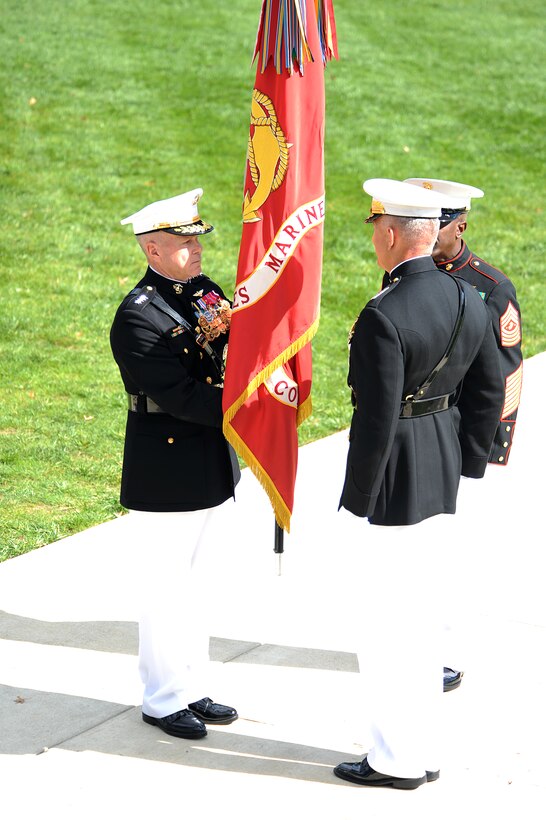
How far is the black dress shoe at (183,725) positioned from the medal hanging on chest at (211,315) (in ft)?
4.92

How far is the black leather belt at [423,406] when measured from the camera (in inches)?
159

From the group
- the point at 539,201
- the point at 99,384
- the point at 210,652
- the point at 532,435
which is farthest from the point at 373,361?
the point at 539,201

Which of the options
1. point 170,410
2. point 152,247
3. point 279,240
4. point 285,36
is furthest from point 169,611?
point 285,36

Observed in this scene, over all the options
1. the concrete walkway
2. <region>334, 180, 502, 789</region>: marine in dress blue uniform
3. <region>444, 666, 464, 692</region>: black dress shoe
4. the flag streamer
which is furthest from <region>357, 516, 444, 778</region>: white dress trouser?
the flag streamer

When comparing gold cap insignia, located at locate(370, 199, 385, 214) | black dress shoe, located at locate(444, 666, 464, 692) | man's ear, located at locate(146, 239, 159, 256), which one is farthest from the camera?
black dress shoe, located at locate(444, 666, 464, 692)

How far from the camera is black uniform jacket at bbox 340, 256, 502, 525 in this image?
12.6 feet

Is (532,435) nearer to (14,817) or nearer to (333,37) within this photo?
(333,37)

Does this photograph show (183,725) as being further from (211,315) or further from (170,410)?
(211,315)

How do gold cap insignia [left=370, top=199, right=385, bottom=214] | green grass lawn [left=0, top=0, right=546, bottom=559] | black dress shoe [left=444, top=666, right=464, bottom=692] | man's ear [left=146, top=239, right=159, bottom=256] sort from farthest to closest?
green grass lawn [left=0, top=0, right=546, bottom=559]
black dress shoe [left=444, top=666, right=464, bottom=692]
man's ear [left=146, top=239, right=159, bottom=256]
gold cap insignia [left=370, top=199, right=385, bottom=214]

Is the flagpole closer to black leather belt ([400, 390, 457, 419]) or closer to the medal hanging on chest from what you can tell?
the medal hanging on chest

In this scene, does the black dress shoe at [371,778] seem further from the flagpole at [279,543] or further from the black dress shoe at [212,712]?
the flagpole at [279,543]

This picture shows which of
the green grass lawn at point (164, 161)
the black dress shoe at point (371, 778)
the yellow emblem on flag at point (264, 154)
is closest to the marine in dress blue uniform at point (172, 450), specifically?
the yellow emblem on flag at point (264, 154)

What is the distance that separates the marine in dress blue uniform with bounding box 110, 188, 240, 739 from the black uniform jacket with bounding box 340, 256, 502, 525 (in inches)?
26.7

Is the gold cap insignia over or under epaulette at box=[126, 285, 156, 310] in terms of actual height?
over
